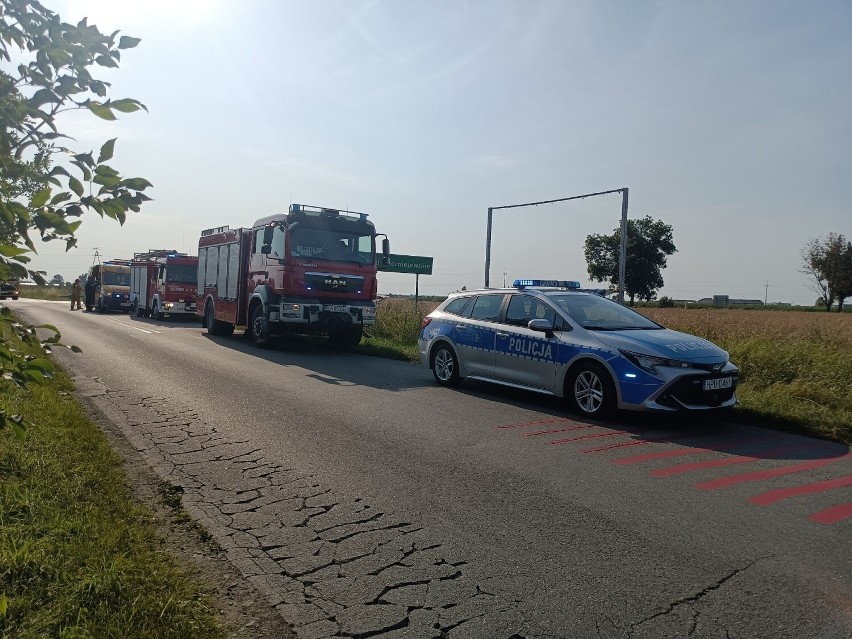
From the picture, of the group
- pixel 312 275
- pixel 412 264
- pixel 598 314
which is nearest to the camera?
pixel 598 314

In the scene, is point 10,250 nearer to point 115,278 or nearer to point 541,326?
point 541,326

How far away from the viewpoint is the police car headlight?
7.56 m

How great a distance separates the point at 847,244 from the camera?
170 feet

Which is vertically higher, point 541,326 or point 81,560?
point 541,326

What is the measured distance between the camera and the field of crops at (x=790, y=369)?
816 cm

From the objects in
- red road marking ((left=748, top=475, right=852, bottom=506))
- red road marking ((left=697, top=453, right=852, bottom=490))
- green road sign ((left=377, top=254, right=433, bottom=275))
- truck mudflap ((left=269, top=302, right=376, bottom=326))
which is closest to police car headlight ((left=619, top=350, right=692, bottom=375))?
red road marking ((left=697, top=453, right=852, bottom=490))

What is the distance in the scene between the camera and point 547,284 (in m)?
9.94

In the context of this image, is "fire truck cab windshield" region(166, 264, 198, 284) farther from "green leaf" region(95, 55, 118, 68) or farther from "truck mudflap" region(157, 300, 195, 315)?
"green leaf" region(95, 55, 118, 68)

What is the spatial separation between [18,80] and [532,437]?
581 centimetres

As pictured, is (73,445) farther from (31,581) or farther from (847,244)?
(847,244)

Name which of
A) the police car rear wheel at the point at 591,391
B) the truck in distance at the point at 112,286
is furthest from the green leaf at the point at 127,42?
the truck in distance at the point at 112,286

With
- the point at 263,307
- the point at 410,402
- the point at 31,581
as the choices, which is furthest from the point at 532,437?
the point at 263,307

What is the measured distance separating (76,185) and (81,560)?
2188 mm

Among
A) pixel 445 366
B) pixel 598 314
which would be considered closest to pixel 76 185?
pixel 598 314
